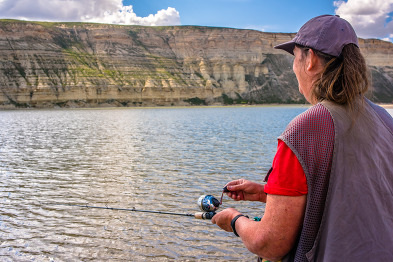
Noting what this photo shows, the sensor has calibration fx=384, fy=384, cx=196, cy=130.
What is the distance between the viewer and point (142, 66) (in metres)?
103

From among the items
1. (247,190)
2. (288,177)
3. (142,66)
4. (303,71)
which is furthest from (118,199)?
(142,66)

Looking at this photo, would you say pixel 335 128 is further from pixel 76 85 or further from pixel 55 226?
pixel 76 85

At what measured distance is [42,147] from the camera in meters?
18.7

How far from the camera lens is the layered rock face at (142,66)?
87.1 metres

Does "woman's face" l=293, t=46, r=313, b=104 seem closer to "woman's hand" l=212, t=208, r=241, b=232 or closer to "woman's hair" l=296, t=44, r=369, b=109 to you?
"woman's hair" l=296, t=44, r=369, b=109

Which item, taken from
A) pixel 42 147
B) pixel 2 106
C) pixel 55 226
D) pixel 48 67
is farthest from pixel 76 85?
pixel 55 226

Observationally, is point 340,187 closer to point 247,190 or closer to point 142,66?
point 247,190

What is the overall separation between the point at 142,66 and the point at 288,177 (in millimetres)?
104173

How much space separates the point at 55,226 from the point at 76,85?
282 ft

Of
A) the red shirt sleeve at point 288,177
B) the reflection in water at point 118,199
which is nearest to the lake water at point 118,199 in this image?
the reflection in water at point 118,199

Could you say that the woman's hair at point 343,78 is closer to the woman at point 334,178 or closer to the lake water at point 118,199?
the woman at point 334,178

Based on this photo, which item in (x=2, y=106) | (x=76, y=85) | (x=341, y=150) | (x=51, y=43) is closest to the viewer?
(x=341, y=150)

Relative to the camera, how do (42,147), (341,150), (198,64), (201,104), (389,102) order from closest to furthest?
(341,150) → (42,147) → (201,104) → (198,64) → (389,102)

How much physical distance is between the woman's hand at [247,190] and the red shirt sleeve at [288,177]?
2.86 feet
